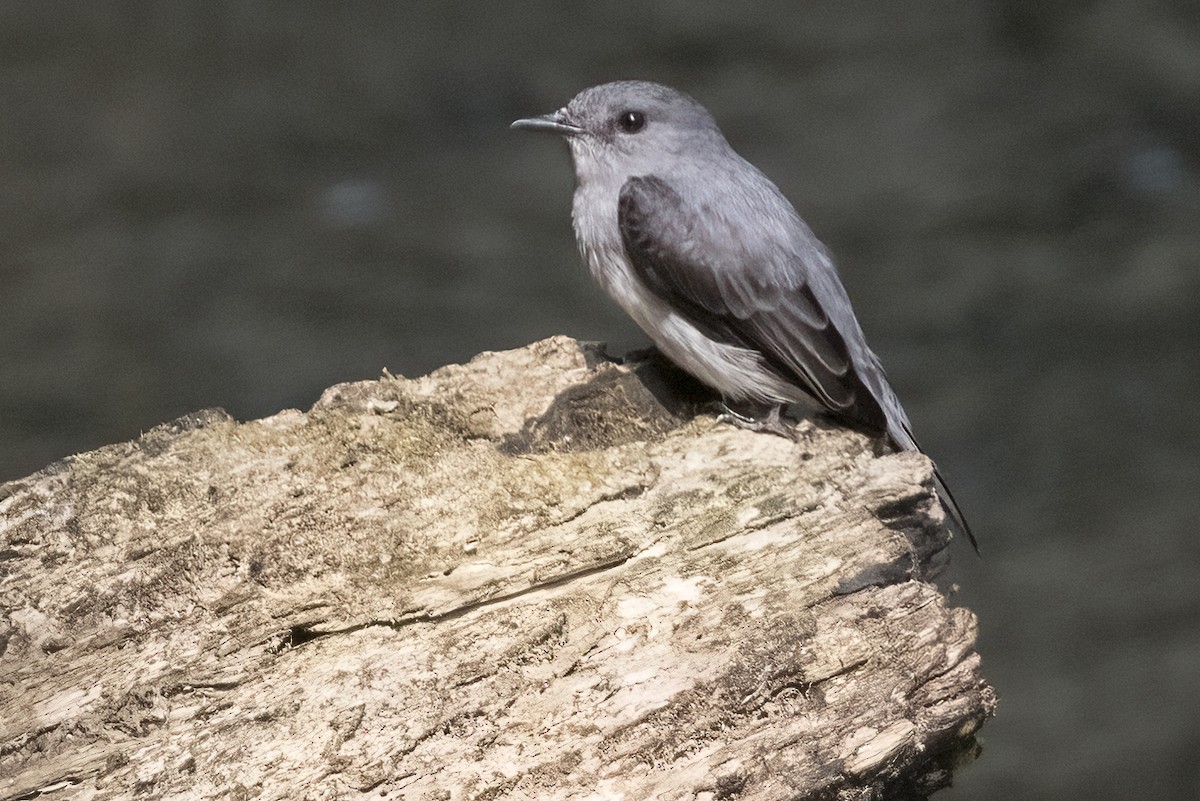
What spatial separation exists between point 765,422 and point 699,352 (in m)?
0.23

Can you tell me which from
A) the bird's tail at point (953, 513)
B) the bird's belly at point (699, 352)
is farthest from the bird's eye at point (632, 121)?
the bird's tail at point (953, 513)

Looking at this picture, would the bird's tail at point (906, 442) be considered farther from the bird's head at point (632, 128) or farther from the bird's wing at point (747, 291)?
the bird's head at point (632, 128)

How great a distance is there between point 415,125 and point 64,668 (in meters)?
2.60

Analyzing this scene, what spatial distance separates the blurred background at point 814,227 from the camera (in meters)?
3.92

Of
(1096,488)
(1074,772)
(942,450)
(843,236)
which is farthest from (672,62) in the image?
(1074,772)

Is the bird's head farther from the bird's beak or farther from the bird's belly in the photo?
the bird's belly

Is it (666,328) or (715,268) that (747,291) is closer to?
(715,268)

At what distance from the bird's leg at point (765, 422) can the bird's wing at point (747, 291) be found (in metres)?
0.10

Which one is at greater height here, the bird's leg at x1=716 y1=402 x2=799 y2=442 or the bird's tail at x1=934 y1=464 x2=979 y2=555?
the bird's leg at x1=716 y1=402 x2=799 y2=442

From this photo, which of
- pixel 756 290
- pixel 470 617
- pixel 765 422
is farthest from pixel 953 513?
pixel 470 617

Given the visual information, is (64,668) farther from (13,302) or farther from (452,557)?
(13,302)

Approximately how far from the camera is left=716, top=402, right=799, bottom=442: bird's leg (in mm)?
2561

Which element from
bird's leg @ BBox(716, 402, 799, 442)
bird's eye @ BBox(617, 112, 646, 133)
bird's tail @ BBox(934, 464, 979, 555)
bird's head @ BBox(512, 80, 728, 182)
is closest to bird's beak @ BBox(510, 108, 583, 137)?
bird's head @ BBox(512, 80, 728, 182)

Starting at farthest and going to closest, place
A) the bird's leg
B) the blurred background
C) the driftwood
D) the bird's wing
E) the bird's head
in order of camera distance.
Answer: the blurred background
the bird's head
the bird's wing
the bird's leg
the driftwood
